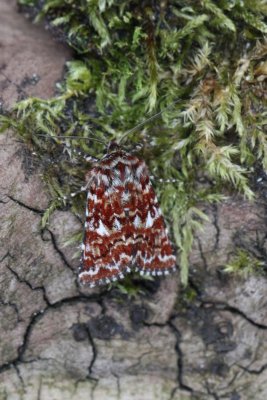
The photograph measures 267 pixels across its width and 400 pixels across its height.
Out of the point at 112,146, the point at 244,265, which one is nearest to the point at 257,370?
Answer: the point at 244,265

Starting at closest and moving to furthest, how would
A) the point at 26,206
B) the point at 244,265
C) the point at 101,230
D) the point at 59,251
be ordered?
the point at 26,206
the point at 59,251
the point at 244,265
the point at 101,230

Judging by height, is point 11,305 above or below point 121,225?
above

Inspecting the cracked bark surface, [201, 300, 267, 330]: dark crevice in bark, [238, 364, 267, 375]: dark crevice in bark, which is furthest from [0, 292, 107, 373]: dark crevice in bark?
[238, 364, 267, 375]: dark crevice in bark

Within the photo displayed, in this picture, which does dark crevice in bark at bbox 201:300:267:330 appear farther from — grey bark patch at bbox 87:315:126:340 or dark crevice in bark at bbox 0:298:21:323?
dark crevice in bark at bbox 0:298:21:323

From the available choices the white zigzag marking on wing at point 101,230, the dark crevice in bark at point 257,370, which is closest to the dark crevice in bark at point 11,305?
the white zigzag marking on wing at point 101,230

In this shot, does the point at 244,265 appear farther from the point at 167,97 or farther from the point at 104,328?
the point at 167,97

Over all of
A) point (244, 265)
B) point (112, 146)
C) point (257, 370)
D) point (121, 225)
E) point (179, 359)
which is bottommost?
point (257, 370)
